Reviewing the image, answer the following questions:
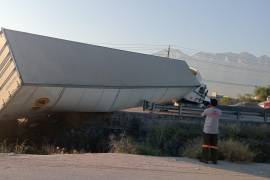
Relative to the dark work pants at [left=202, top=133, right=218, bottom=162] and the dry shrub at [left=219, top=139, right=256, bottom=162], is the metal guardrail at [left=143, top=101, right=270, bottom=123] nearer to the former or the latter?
the dry shrub at [left=219, top=139, right=256, bottom=162]

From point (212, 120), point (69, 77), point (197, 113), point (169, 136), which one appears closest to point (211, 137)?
point (212, 120)

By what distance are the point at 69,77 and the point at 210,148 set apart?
7.56m

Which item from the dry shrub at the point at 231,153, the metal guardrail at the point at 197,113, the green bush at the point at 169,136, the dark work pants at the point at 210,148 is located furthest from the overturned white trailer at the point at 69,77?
the dark work pants at the point at 210,148

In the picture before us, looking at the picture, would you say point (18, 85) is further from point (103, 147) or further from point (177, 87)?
point (177, 87)

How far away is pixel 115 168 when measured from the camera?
34.8 feet

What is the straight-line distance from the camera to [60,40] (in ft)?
63.3

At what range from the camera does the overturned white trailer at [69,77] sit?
55.9 ft

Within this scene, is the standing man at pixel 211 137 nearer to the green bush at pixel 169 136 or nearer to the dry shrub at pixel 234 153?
the dry shrub at pixel 234 153

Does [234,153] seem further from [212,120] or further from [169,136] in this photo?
[169,136]

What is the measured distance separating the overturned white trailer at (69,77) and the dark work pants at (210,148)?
682 cm

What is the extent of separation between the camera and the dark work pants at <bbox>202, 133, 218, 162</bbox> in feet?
41.5

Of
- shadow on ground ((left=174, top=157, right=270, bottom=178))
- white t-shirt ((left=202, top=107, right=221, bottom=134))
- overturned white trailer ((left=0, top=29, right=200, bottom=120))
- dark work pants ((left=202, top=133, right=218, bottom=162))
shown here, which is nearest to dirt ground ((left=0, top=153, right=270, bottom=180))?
shadow on ground ((left=174, top=157, right=270, bottom=178))

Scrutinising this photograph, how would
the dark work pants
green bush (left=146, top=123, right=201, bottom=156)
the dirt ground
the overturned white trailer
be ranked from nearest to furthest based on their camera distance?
the dirt ground
the dark work pants
the overturned white trailer
green bush (left=146, top=123, right=201, bottom=156)

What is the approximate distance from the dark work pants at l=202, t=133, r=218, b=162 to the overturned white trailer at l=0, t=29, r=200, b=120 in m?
6.82
